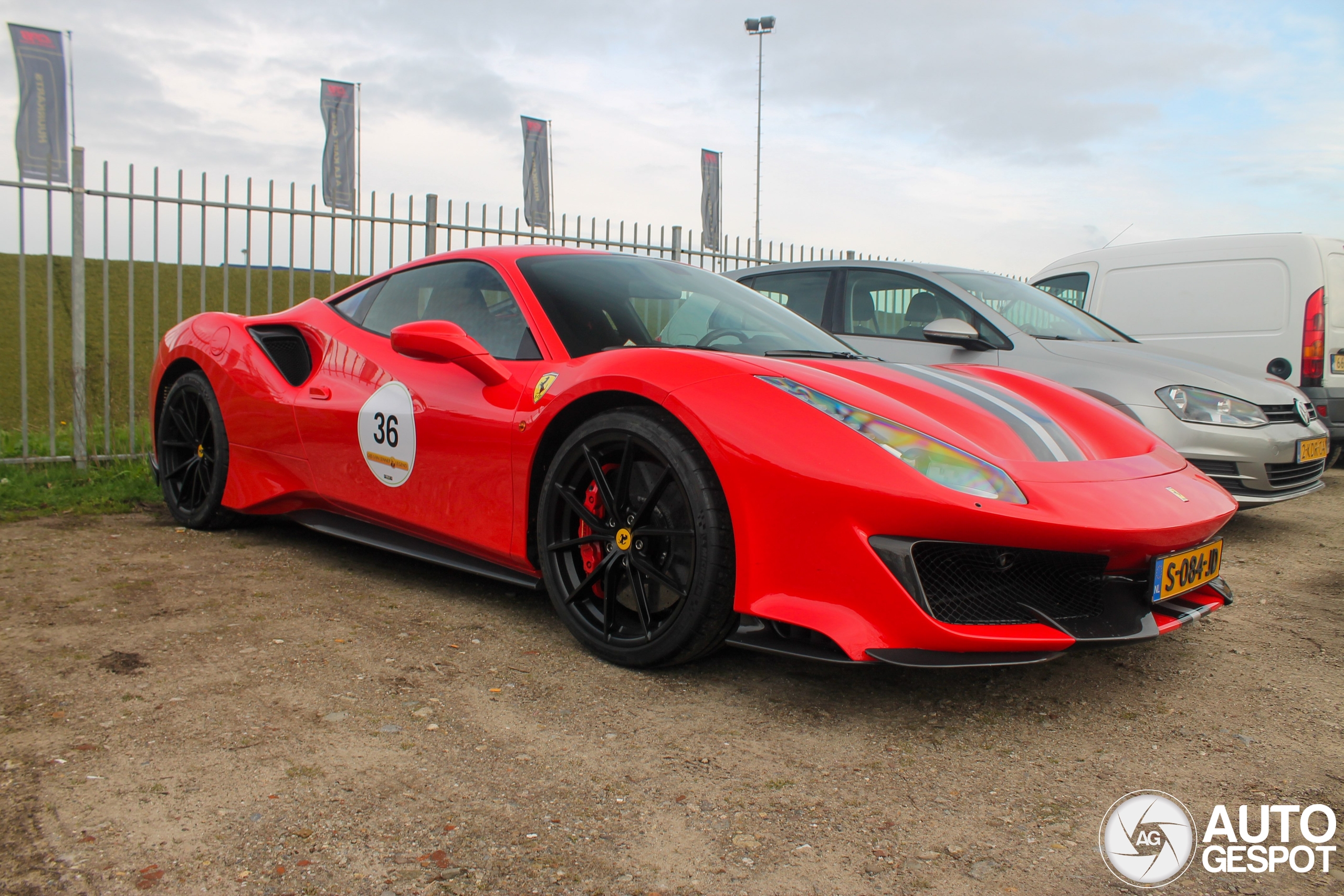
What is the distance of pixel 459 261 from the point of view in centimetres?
355

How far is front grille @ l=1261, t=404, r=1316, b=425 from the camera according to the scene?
15.0 ft

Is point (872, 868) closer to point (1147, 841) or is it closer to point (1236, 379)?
point (1147, 841)

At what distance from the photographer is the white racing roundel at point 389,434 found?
3.23 m

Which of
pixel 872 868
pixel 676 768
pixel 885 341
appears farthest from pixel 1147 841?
pixel 885 341

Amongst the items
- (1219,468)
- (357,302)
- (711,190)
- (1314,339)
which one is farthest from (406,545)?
(711,190)

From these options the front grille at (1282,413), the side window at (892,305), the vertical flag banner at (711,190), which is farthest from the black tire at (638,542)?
the vertical flag banner at (711,190)

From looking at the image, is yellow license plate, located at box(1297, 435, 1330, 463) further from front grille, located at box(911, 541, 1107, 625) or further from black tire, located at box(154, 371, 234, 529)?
black tire, located at box(154, 371, 234, 529)

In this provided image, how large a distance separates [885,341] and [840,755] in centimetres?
377

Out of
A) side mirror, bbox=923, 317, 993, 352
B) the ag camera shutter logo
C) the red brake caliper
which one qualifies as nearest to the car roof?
side mirror, bbox=923, 317, 993, 352

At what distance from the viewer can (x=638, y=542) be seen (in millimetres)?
2561

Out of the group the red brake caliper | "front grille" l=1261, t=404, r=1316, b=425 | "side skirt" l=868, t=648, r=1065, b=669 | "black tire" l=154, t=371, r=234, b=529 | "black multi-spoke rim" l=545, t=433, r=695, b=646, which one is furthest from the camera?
"front grille" l=1261, t=404, r=1316, b=425

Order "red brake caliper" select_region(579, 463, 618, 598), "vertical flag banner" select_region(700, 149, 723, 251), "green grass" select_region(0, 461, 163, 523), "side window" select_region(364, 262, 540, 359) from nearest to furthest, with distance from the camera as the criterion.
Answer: "red brake caliper" select_region(579, 463, 618, 598) → "side window" select_region(364, 262, 540, 359) → "green grass" select_region(0, 461, 163, 523) → "vertical flag banner" select_region(700, 149, 723, 251)

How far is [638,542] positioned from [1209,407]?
11.0 feet

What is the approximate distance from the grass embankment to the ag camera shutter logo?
494 cm
